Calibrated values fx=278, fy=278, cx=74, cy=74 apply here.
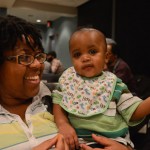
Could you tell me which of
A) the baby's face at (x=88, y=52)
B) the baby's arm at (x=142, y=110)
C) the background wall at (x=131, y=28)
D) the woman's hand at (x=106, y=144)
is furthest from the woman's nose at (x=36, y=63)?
the background wall at (x=131, y=28)

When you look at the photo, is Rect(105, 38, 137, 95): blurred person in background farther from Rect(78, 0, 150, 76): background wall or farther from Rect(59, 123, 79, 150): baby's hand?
Rect(59, 123, 79, 150): baby's hand

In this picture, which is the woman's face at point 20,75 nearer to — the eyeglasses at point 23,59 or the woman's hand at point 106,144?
the eyeglasses at point 23,59

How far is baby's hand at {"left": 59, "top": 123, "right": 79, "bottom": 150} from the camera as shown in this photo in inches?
50.6

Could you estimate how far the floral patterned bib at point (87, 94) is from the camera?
1405mm

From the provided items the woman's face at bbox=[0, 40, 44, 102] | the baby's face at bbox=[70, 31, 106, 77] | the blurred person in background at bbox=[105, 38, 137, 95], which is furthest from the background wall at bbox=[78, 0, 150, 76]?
the woman's face at bbox=[0, 40, 44, 102]

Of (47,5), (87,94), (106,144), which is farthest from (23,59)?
(47,5)

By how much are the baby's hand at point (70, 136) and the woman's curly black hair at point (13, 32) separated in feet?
1.42

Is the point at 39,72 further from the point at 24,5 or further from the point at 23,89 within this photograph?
the point at 24,5

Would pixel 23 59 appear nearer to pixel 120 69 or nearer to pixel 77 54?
pixel 77 54

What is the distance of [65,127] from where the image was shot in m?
1.33

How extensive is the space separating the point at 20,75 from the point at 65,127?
33 centimetres

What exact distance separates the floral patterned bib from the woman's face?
196 mm

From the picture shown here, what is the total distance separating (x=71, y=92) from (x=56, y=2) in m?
7.62

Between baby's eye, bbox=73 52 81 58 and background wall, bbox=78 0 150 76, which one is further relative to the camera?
background wall, bbox=78 0 150 76
